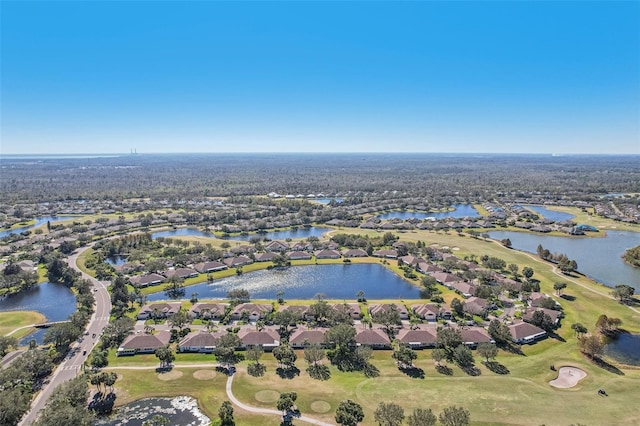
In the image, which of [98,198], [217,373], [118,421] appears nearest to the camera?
[118,421]

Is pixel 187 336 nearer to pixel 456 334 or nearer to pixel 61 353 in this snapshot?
pixel 61 353

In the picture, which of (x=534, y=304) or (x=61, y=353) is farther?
(x=534, y=304)

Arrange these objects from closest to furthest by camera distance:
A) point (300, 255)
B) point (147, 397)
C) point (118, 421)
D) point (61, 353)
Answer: point (118, 421) < point (147, 397) < point (61, 353) < point (300, 255)

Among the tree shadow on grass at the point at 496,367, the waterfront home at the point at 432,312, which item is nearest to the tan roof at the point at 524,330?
the tree shadow on grass at the point at 496,367

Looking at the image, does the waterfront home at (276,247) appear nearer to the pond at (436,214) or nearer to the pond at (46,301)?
the pond at (46,301)

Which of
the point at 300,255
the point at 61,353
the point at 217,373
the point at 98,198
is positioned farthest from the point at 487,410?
the point at 98,198

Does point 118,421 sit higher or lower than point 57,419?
lower

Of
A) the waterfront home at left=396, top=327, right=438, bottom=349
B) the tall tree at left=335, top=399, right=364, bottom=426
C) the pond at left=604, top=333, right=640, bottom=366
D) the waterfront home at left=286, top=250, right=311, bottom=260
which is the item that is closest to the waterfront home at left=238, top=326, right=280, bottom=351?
the tall tree at left=335, top=399, right=364, bottom=426
